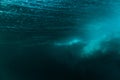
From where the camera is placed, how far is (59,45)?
124ft

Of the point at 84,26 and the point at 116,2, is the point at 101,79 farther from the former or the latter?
the point at 116,2

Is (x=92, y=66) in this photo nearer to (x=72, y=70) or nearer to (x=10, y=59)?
(x=72, y=70)

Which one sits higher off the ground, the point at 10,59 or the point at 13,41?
the point at 13,41

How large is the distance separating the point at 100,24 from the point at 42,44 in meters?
12.3

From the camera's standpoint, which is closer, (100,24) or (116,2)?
(100,24)

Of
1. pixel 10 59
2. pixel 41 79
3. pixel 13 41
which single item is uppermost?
pixel 13 41

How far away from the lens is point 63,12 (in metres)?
48.8

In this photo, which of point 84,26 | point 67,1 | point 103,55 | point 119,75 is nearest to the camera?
point 119,75

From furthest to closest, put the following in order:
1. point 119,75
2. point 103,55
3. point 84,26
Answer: point 84,26 < point 103,55 < point 119,75

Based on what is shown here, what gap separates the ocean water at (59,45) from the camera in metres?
33.7

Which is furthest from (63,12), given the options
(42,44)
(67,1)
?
(42,44)

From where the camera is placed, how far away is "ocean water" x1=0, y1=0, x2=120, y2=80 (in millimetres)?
33719

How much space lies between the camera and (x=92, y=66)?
1336 inches

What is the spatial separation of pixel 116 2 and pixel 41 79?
31.6m
